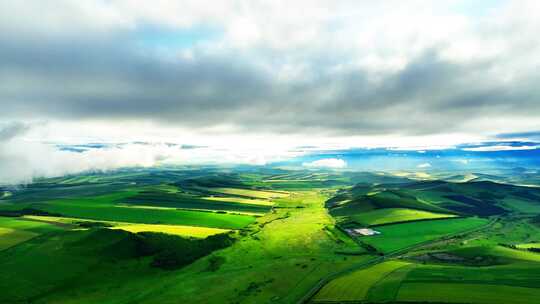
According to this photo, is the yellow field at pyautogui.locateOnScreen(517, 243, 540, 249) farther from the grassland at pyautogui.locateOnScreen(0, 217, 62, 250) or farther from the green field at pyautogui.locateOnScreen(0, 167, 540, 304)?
the grassland at pyautogui.locateOnScreen(0, 217, 62, 250)

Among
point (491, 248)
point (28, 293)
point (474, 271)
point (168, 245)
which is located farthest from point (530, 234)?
point (28, 293)

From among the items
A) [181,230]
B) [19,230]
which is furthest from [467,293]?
[19,230]

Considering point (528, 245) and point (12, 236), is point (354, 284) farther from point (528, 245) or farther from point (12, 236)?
point (12, 236)

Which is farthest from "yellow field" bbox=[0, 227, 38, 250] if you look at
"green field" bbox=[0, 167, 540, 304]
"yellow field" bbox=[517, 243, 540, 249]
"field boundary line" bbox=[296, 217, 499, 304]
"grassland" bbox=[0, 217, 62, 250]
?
"yellow field" bbox=[517, 243, 540, 249]

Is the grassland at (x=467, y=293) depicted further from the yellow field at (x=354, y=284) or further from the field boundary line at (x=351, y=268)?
the field boundary line at (x=351, y=268)

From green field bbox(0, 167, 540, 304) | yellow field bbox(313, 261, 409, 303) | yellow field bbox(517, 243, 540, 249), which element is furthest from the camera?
yellow field bbox(517, 243, 540, 249)

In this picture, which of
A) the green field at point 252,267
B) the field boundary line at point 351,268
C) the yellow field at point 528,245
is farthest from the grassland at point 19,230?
the yellow field at point 528,245

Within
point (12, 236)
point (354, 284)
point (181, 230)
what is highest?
point (12, 236)

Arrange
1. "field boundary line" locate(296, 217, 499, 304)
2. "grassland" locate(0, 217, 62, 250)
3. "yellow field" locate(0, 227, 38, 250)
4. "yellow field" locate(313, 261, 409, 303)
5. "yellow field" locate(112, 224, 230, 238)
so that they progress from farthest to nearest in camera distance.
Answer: "yellow field" locate(112, 224, 230, 238)
"grassland" locate(0, 217, 62, 250)
"yellow field" locate(0, 227, 38, 250)
"field boundary line" locate(296, 217, 499, 304)
"yellow field" locate(313, 261, 409, 303)

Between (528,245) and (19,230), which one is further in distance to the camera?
(19,230)
